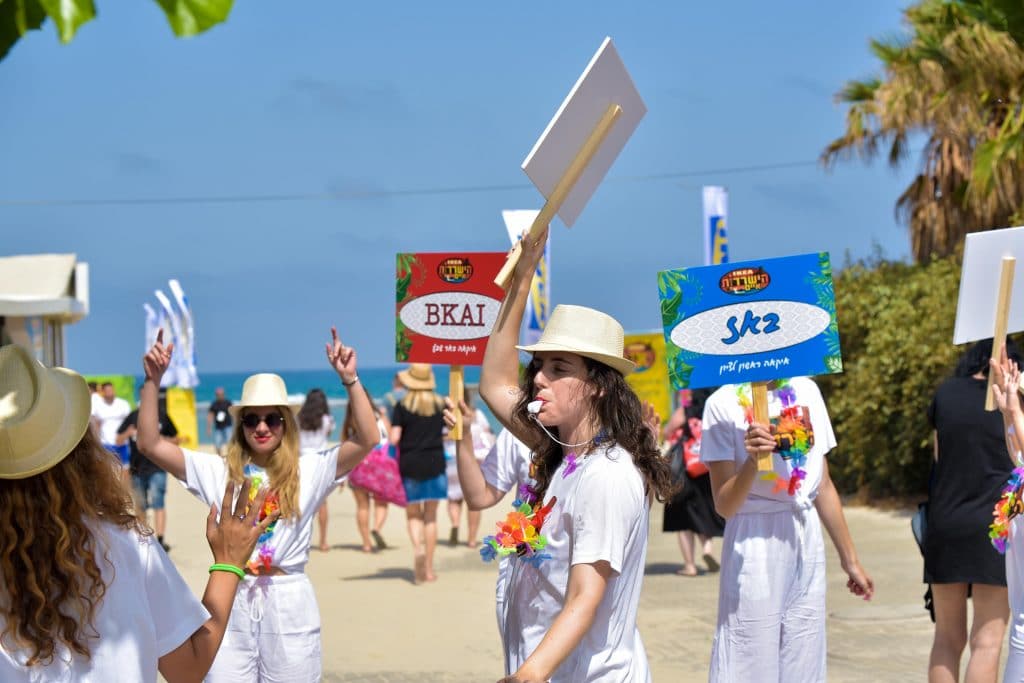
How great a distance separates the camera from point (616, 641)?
3896mm

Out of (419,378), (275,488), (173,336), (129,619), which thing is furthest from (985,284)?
(173,336)

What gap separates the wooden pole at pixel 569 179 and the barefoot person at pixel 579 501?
0.13 feet

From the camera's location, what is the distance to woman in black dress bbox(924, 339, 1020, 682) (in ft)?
21.4

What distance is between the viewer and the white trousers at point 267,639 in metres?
5.54

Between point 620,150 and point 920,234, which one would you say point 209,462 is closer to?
point 620,150

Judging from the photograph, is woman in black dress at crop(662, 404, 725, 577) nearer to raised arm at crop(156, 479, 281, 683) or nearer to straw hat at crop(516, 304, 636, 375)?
straw hat at crop(516, 304, 636, 375)

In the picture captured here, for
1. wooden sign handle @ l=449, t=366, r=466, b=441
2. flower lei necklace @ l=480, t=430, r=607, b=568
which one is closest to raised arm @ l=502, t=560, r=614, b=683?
flower lei necklace @ l=480, t=430, r=607, b=568

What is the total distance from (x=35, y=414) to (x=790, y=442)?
3349 mm

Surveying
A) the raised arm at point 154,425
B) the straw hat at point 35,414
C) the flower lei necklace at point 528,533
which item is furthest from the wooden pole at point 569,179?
the raised arm at point 154,425

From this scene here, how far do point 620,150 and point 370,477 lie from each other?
10.9 meters

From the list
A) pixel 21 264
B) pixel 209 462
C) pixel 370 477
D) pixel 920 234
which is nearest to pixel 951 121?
pixel 920 234

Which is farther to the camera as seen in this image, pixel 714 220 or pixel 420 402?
pixel 714 220

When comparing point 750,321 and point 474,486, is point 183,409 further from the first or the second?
point 750,321

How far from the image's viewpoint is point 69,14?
77.2 inches
